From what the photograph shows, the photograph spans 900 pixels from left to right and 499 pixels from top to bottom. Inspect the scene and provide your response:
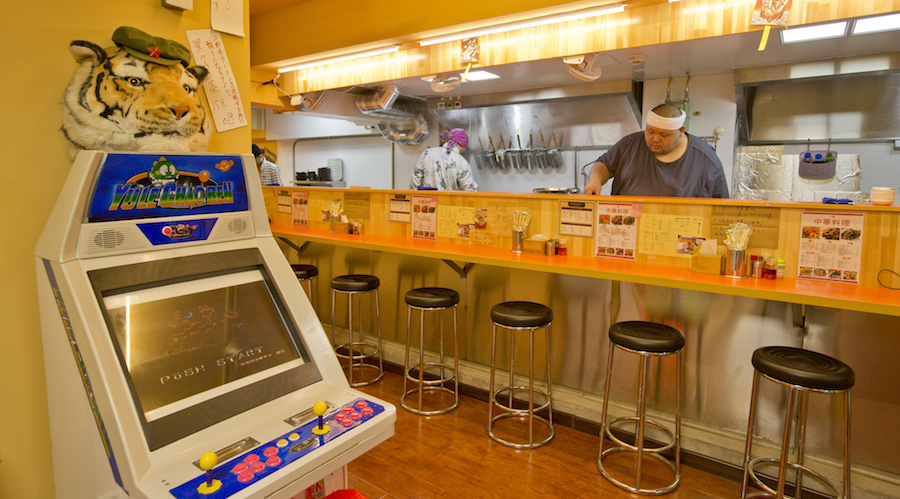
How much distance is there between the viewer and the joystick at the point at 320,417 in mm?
1204

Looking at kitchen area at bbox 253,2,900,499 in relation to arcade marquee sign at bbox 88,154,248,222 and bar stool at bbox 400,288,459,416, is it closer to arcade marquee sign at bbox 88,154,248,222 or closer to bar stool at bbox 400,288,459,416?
bar stool at bbox 400,288,459,416

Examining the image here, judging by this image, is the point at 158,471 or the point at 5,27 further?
the point at 5,27

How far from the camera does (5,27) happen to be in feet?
4.34

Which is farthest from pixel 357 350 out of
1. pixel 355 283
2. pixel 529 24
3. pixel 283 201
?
pixel 529 24

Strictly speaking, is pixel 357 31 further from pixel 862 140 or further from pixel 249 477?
pixel 862 140

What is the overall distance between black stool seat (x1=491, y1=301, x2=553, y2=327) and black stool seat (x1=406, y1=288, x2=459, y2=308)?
1.34 ft

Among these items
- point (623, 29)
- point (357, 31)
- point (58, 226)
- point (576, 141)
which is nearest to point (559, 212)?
point (623, 29)

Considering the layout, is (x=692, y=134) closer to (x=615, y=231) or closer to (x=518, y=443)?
(x=615, y=231)

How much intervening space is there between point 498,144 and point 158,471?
6.06 metres

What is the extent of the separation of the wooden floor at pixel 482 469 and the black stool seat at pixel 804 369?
2.44ft

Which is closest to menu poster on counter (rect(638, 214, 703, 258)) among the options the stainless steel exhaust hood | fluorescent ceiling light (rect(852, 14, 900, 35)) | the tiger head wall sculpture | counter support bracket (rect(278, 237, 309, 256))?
fluorescent ceiling light (rect(852, 14, 900, 35))

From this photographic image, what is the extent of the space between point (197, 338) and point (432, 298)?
6.12 ft

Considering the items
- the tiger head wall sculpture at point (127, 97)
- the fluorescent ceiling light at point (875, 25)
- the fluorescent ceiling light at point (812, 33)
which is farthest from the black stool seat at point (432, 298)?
the fluorescent ceiling light at point (875, 25)

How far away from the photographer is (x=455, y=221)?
3580 millimetres
